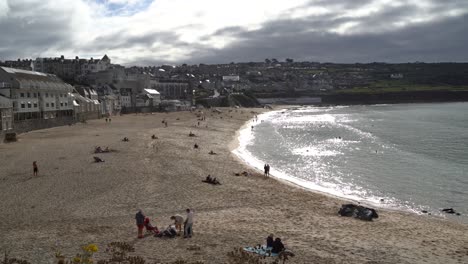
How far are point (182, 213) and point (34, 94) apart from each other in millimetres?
44107

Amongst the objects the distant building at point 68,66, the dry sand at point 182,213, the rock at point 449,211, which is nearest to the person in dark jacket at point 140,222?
the dry sand at point 182,213

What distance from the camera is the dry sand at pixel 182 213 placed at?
44.6 ft

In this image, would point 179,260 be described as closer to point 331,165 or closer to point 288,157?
point 331,165

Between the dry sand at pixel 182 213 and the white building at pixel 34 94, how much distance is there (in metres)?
21.6

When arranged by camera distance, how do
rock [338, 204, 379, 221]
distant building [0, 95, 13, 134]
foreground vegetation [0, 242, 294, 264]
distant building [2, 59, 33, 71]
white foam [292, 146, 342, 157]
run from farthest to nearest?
distant building [2, 59, 33, 71]
distant building [0, 95, 13, 134]
white foam [292, 146, 342, 157]
rock [338, 204, 379, 221]
foreground vegetation [0, 242, 294, 264]

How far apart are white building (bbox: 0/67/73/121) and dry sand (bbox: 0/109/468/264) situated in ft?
70.9

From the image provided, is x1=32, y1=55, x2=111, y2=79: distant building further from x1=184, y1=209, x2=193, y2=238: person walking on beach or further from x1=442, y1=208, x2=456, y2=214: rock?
x1=184, y1=209, x2=193, y2=238: person walking on beach

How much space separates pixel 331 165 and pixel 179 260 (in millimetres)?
24695

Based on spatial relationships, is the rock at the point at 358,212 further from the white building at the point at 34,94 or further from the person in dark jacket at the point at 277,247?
the white building at the point at 34,94

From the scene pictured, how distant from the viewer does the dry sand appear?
44.6ft

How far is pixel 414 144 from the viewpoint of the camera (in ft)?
161

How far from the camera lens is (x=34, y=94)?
181ft

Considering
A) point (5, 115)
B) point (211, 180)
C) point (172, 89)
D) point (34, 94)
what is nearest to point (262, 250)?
point (211, 180)

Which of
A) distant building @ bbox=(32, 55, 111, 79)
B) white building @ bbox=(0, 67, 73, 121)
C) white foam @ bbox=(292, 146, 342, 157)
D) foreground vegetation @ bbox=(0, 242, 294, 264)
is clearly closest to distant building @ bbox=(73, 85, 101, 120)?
white building @ bbox=(0, 67, 73, 121)
